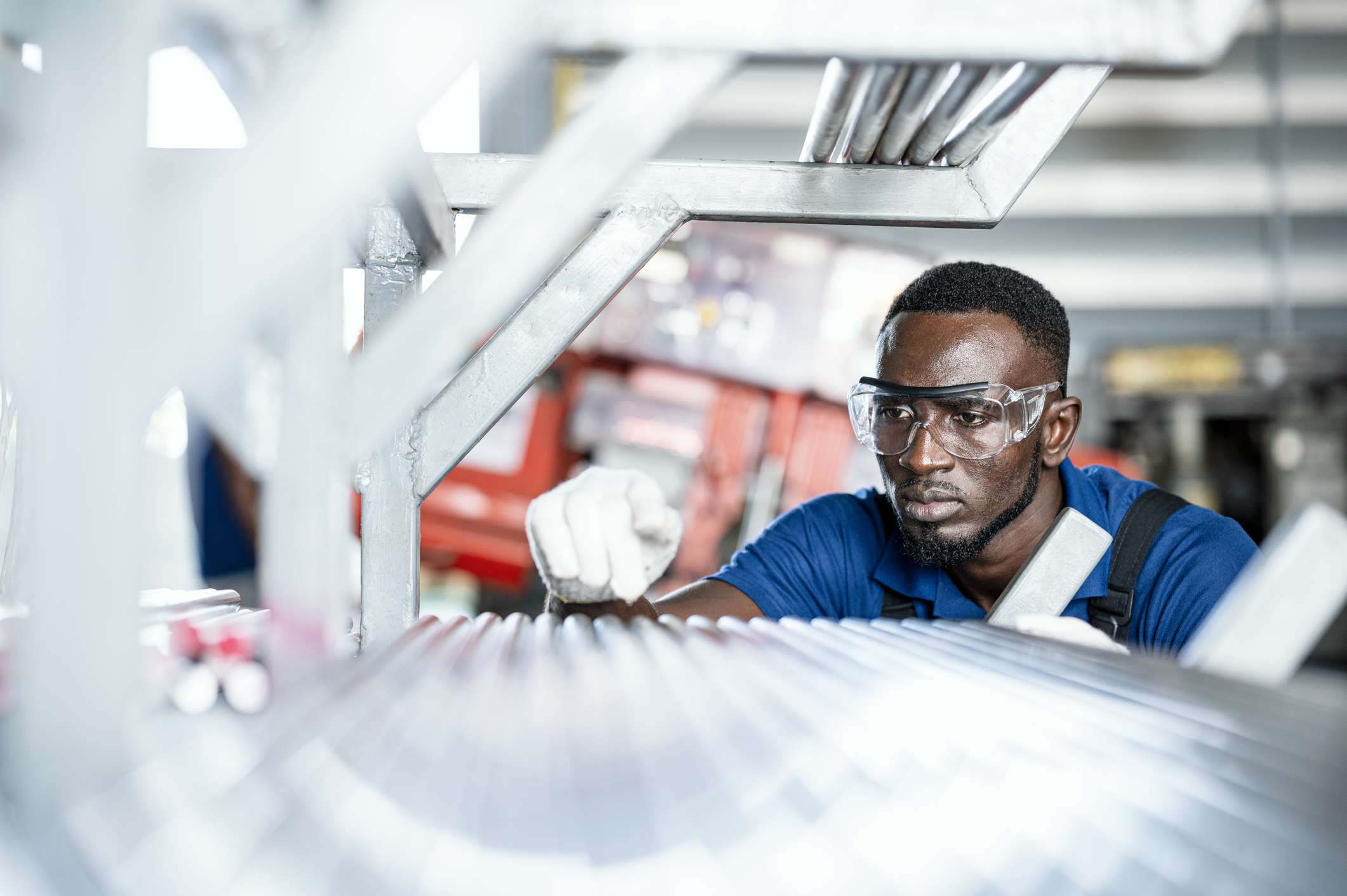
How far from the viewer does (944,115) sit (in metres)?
1.06

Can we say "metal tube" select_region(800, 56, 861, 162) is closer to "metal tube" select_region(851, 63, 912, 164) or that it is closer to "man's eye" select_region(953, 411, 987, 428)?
"metal tube" select_region(851, 63, 912, 164)

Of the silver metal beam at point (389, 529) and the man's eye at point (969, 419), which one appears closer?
the silver metal beam at point (389, 529)

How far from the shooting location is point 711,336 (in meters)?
5.02

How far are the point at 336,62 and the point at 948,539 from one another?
1433 mm

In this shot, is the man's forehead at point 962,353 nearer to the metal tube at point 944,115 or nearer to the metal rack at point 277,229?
the metal tube at point 944,115

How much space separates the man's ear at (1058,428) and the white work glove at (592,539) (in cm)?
72

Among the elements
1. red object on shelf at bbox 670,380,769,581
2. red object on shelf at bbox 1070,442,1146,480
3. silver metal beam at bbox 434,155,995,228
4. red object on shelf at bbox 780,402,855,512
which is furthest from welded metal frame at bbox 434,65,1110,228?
red object on shelf at bbox 1070,442,1146,480

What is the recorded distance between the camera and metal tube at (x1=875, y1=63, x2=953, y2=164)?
2.92 ft

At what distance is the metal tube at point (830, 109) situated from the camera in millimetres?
906

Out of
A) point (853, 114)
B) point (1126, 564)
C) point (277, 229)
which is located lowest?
point (1126, 564)

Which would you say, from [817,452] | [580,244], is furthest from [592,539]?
[817,452]

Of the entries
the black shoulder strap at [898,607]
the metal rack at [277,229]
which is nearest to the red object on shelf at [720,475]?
the black shoulder strap at [898,607]

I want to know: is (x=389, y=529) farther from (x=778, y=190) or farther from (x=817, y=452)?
(x=817, y=452)

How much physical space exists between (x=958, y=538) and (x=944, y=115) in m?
0.87
